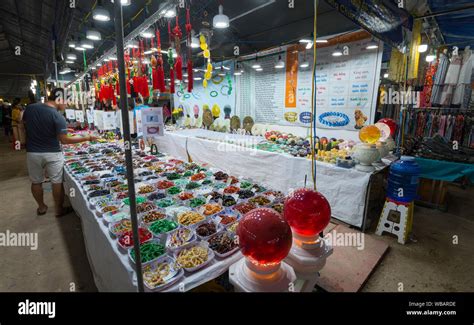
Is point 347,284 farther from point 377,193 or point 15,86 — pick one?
point 15,86

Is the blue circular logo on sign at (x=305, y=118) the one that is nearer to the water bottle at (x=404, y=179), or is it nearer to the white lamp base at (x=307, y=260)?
the water bottle at (x=404, y=179)

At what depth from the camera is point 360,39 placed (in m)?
4.21

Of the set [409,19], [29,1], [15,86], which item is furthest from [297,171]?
[15,86]

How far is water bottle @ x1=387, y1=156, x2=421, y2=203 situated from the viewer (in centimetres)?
288

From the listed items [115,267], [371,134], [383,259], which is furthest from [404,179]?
[115,267]

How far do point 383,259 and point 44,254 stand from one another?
4226mm

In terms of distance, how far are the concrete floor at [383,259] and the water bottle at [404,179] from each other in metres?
0.64

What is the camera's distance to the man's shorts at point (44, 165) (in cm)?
340

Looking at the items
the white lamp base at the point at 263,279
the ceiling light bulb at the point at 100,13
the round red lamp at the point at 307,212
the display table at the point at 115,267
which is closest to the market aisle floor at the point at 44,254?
the display table at the point at 115,267

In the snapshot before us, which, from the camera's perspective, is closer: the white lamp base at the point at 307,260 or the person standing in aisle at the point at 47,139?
the white lamp base at the point at 307,260

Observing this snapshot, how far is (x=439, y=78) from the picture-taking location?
548cm

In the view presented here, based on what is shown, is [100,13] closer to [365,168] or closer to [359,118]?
[365,168]

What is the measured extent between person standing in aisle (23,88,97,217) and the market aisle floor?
1.53 feet

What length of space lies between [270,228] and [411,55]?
4663 millimetres
